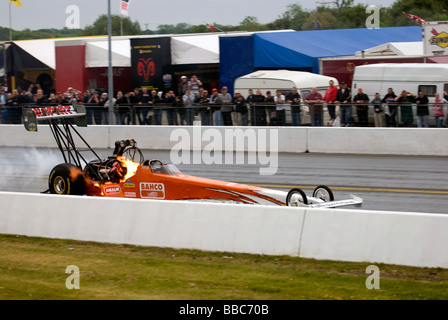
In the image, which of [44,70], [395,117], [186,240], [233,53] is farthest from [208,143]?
[44,70]

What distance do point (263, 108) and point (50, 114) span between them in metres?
9.12

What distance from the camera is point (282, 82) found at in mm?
24094

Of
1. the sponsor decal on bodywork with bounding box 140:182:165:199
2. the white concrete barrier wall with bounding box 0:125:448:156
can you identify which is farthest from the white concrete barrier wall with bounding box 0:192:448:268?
the white concrete barrier wall with bounding box 0:125:448:156

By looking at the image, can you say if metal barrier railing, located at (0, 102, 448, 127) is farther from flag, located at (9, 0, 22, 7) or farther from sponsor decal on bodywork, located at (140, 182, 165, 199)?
flag, located at (9, 0, 22, 7)

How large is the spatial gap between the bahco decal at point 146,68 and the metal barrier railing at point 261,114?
5560 millimetres

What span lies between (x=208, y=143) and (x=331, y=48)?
10761 mm

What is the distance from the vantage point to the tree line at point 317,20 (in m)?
55.0

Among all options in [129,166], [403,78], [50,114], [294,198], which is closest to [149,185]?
[129,166]

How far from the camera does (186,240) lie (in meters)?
9.02

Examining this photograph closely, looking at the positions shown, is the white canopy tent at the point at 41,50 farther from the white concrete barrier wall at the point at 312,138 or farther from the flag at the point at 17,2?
the white concrete barrier wall at the point at 312,138

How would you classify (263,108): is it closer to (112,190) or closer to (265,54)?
(265,54)
